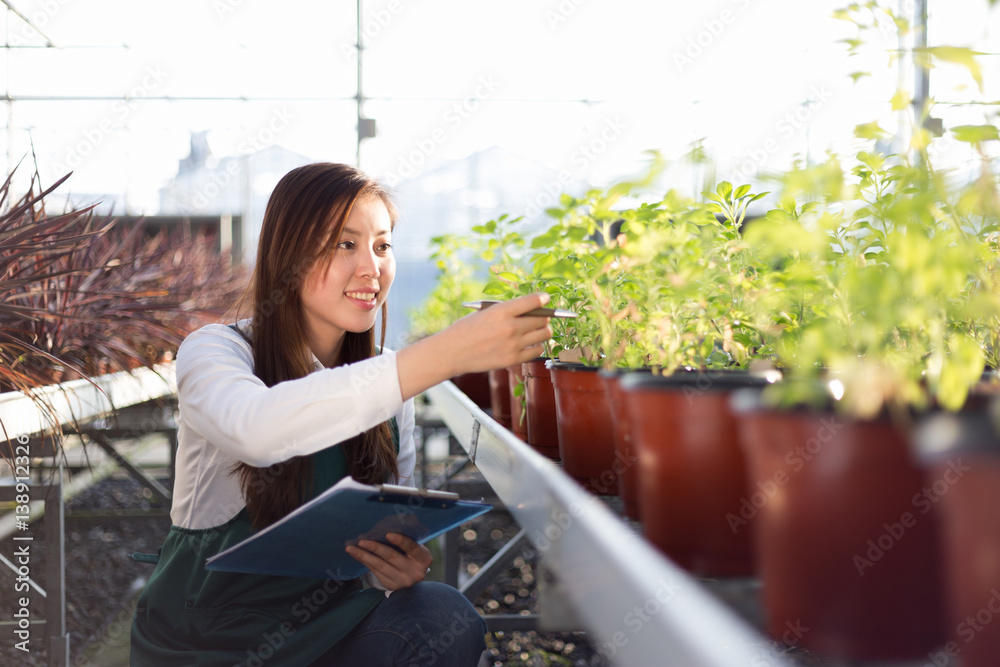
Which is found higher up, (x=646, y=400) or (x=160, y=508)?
(x=646, y=400)

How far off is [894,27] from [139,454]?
5.56m

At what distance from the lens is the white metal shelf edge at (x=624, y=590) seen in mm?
329

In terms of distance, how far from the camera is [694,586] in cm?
39

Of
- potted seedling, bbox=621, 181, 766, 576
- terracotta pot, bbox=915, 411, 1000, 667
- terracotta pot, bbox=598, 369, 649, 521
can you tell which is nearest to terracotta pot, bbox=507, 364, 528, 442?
terracotta pot, bbox=598, 369, 649, 521

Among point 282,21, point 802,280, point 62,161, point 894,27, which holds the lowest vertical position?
point 802,280

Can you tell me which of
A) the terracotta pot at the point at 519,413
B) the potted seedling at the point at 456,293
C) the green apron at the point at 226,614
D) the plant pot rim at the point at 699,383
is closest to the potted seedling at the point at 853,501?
the plant pot rim at the point at 699,383

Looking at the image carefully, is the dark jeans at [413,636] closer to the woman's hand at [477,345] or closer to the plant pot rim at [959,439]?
the woman's hand at [477,345]

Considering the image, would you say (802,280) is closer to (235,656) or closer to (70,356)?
(235,656)

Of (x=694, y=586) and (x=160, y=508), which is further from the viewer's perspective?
(x=160, y=508)

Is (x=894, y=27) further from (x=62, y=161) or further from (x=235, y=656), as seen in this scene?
(x=62, y=161)

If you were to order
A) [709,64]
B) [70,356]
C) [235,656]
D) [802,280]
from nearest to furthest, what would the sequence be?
[802,280], [235,656], [70,356], [709,64]

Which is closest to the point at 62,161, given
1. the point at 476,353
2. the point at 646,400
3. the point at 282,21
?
the point at 282,21

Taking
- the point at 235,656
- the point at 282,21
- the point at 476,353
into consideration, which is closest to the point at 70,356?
the point at 235,656

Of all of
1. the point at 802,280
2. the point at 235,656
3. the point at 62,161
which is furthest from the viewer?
the point at 62,161
